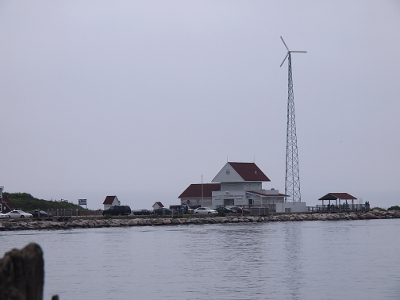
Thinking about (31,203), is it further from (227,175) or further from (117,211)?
(227,175)

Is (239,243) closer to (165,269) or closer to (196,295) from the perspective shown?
(165,269)

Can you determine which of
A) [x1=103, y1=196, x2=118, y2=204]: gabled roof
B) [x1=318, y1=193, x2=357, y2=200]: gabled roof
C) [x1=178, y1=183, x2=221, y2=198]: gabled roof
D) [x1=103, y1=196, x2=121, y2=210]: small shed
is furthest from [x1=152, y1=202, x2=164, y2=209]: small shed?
[x1=318, y1=193, x2=357, y2=200]: gabled roof

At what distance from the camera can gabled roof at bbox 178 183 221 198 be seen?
351 feet

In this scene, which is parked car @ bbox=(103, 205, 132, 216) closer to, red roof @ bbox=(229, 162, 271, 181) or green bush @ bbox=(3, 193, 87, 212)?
green bush @ bbox=(3, 193, 87, 212)

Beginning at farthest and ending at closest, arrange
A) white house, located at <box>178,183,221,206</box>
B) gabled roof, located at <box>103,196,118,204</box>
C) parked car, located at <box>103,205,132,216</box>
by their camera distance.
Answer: white house, located at <box>178,183,221,206</box>
gabled roof, located at <box>103,196,118,204</box>
parked car, located at <box>103,205,132,216</box>

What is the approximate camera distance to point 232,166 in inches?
3967

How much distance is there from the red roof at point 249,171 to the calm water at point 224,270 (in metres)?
55.8

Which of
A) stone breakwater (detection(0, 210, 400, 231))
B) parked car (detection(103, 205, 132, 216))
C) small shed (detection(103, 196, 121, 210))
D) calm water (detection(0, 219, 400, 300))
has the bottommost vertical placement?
calm water (detection(0, 219, 400, 300))

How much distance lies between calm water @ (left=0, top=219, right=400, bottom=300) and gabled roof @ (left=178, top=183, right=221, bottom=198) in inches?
2463

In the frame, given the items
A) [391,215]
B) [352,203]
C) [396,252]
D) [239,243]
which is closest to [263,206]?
[352,203]

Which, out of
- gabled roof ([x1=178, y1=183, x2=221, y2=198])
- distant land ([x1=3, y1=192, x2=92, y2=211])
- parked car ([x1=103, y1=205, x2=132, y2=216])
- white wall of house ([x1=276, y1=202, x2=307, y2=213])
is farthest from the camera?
gabled roof ([x1=178, y1=183, x2=221, y2=198])

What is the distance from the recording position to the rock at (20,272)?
8.48m

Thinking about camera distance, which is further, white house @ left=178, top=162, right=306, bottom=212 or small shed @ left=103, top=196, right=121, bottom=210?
small shed @ left=103, top=196, right=121, bottom=210

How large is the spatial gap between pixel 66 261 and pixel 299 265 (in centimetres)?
1418
